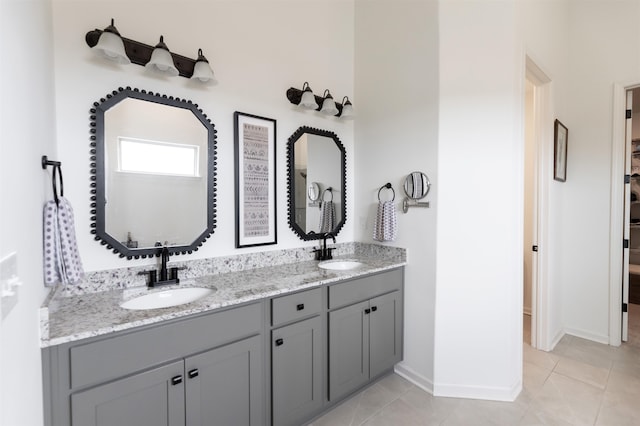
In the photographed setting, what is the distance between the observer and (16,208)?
0.82 meters

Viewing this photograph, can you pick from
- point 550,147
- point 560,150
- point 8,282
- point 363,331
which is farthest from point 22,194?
point 560,150

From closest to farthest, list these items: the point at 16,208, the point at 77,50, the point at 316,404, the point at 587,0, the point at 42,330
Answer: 1. the point at 16,208
2. the point at 42,330
3. the point at 77,50
4. the point at 316,404
5. the point at 587,0

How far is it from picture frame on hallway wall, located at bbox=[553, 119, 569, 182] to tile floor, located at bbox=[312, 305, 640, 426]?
1.60 meters

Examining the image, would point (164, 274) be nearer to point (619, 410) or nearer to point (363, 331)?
point (363, 331)

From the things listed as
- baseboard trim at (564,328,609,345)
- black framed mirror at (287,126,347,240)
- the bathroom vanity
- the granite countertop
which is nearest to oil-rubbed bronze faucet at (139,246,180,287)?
the granite countertop

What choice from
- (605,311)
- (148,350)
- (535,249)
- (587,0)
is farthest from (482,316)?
(587,0)

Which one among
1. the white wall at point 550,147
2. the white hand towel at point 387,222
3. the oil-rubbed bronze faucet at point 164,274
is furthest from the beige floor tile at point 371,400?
the white wall at point 550,147

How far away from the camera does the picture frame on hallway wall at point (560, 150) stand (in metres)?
2.75

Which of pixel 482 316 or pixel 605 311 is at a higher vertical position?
pixel 482 316

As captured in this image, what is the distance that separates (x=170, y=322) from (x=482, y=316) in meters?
1.93

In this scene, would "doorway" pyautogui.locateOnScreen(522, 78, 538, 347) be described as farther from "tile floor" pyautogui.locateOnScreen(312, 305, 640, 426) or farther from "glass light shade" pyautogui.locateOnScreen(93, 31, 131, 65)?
"glass light shade" pyautogui.locateOnScreen(93, 31, 131, 65)

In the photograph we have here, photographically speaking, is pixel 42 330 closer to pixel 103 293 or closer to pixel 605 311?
pixel 103 293

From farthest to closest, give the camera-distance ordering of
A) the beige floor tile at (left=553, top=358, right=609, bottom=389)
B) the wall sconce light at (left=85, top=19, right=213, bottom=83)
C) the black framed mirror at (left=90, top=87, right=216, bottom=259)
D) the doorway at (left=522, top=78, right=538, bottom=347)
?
the doorway at (left=522, top=78, right=538, bottom=347) < the beige floor tile at (left=553, top=358, right=609, bottom=389) < the black framed mirror at (left=90, top=87, right=216, bottom=259) < the wall sconce light at (left=85, top=19, right=213, bottom=83)

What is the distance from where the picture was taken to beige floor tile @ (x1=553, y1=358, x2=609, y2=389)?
228 cm
